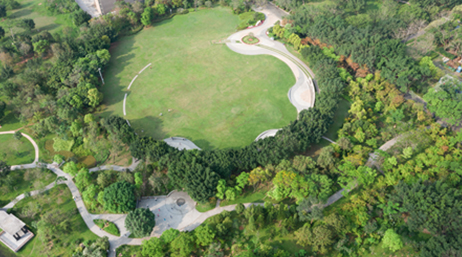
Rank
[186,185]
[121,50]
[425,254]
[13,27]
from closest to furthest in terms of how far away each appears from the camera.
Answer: [425,254] < [186,185] < [121,50] < [13,27]

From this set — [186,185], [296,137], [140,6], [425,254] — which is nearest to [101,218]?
[186,185]

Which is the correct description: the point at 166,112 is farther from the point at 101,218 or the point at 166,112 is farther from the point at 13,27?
the point at 13,27

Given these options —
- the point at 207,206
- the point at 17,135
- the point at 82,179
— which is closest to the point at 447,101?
the point at 207,206

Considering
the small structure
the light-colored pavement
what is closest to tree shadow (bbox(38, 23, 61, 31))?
the light-colored pavement

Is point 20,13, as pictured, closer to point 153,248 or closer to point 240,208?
point 153,248

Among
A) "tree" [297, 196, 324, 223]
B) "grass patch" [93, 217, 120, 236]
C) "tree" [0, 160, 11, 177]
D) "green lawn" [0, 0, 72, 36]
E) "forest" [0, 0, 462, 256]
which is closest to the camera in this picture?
"forest" [0, 0, 462, 256]

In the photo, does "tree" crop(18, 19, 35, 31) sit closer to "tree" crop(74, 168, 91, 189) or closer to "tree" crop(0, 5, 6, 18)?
"tree" crop(0, 5, 6, 18)

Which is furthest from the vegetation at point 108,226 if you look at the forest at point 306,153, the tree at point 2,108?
the tree at point 2,108
